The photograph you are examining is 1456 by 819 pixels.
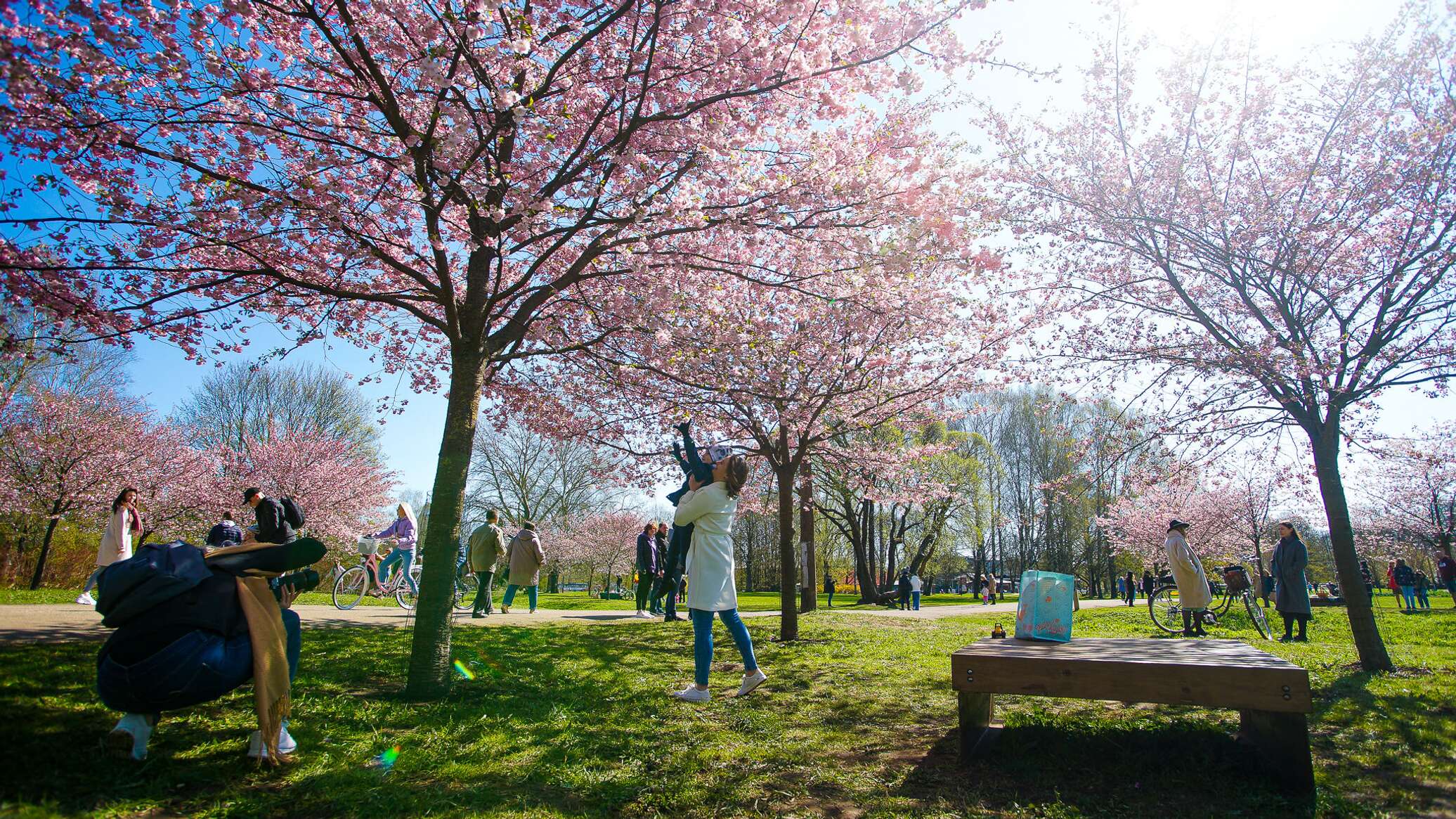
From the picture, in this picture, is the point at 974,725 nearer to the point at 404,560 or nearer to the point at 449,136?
the point at 449,136

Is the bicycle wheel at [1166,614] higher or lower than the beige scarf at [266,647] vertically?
lower

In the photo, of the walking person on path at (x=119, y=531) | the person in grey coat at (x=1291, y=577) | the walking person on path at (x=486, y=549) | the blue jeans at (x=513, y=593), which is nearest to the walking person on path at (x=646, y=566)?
the blue jeans at (x=513, y=593)

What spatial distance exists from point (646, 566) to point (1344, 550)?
1005 cm

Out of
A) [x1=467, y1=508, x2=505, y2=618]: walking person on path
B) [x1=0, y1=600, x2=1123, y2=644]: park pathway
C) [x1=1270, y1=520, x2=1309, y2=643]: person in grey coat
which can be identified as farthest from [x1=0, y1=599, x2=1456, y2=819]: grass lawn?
[x1=467, y1=508, x2=505, y2=618]: walking person on path

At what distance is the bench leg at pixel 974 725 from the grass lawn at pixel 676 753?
10 centimetres

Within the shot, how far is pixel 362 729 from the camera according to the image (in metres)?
3.96

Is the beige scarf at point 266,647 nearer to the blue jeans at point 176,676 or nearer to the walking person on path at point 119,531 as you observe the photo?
the blue jeans at point 176,676

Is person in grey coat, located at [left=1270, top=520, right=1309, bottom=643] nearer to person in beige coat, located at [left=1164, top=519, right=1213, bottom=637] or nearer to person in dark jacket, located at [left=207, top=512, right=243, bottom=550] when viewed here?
person in beige coat, located at [left=1164, top=519, right=1213, bottom=637]

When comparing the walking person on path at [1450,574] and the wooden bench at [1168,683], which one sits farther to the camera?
the walking person on path at [1450,574]

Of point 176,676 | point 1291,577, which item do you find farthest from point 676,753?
point 1291,577

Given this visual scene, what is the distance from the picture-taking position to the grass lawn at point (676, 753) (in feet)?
9.71

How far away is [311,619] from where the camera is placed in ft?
30.3

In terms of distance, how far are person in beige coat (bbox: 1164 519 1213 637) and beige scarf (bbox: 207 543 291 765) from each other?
10.9 metres

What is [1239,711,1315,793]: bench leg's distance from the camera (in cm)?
325
